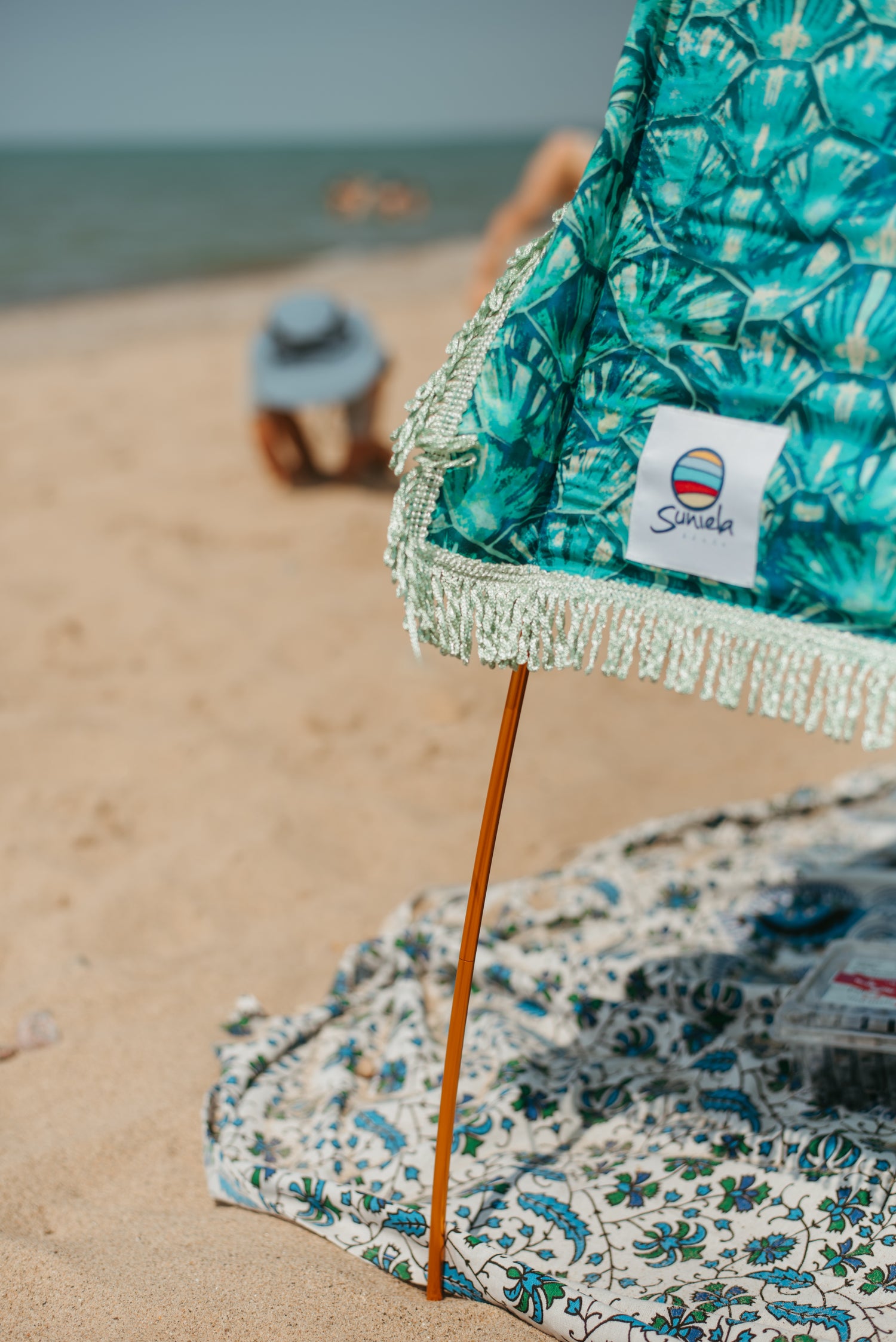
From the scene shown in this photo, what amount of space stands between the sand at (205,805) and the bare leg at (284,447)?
5.9 inches

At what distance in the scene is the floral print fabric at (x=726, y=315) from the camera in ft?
3.60

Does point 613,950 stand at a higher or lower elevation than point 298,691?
lower

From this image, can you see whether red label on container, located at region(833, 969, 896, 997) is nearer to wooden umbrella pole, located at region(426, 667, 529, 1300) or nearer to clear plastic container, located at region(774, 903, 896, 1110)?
clear plastic container, located at region(774, 903, 896, 1110)

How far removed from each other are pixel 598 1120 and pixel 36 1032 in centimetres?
115

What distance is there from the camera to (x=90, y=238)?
17.8 meters

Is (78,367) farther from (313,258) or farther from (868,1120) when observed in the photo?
(313,258)

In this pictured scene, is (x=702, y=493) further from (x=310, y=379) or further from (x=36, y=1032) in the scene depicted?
(x=310, y=379)

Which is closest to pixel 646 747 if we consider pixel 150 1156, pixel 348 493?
pixel 150 1156

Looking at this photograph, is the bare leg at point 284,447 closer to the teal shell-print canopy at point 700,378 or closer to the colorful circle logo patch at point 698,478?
the teal shell-print canopy at point 700,378

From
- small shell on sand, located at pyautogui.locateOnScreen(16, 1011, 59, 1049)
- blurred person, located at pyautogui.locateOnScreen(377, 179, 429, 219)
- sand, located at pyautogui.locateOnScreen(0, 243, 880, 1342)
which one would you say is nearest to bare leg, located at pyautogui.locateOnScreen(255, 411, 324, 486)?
sand, located at pyautogui.locateOnScreen(0, 243, 880, 1342)

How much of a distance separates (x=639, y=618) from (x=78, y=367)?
8.04 m

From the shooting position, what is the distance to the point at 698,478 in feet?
3.92

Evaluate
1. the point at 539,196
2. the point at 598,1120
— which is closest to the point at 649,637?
the point at 598,1120

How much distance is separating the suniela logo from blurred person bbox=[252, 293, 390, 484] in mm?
4141
